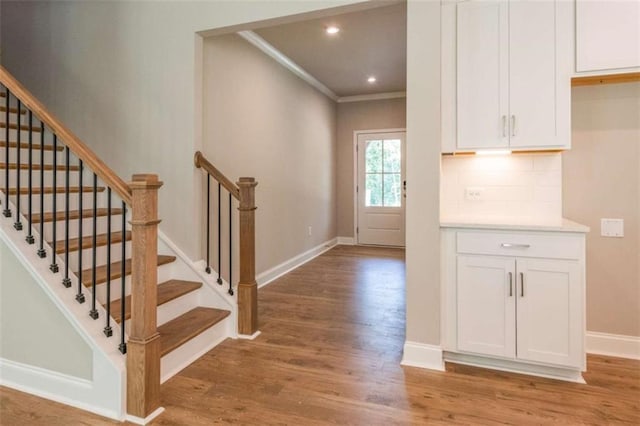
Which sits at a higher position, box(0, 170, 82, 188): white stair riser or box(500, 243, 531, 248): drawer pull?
box(0, 170, 82, 188): white stair riser

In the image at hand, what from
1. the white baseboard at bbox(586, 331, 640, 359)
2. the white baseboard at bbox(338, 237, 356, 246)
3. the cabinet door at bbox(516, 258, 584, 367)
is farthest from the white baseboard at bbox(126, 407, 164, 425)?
the white baseboard at bbox(338, 237, 356, 246)

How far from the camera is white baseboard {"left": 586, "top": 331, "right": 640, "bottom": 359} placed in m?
2.50

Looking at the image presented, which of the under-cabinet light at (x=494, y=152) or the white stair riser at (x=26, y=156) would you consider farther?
the white stair riser at (x=26, y=156)

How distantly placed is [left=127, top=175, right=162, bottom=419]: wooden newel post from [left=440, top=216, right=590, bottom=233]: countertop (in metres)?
1.65

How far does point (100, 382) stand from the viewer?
76.5 inches

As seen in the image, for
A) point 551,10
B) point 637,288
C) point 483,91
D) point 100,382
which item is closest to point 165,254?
point 100,382

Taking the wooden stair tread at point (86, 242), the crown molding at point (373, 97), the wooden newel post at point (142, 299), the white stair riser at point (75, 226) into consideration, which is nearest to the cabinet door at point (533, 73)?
the wooden newel post at point (142, 299)

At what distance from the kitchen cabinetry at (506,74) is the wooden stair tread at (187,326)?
6.43 feet

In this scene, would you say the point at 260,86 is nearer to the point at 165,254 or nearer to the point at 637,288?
the point at 165,254

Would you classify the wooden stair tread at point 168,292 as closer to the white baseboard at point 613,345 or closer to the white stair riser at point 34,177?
the white stair riser at point 34,177

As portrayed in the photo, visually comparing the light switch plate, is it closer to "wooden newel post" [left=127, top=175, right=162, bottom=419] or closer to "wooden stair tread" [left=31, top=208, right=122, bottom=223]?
"wooden newel post" [left=127, top=175, right=162, bottom=419]

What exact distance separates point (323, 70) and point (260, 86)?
4.28 ft

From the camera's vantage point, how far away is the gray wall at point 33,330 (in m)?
2.02

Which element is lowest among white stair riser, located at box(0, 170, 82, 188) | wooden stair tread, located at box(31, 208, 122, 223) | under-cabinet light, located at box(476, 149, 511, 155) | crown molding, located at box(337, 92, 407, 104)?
wooden stair tread, located at box(31, 208, 122, 223)
